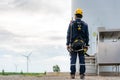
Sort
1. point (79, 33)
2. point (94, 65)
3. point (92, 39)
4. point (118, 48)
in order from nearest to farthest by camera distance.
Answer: point (79, 33), point (118, 48), point (94, 65), point (92, 39)

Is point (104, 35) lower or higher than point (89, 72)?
higher

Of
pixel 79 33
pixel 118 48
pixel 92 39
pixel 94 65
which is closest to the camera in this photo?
pixel 79 33

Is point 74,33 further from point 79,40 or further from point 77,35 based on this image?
point 79,40

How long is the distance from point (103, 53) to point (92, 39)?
5.03m

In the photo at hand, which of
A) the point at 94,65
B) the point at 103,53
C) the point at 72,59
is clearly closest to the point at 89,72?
the point at 94,65

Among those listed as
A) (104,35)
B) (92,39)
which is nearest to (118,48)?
(104,35)

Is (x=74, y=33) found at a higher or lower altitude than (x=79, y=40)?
higher

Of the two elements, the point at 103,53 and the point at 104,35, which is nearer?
the point at 103,53

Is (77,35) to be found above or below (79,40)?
above

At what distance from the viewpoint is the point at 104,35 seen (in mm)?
30703

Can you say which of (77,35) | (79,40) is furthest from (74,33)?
(79,40)

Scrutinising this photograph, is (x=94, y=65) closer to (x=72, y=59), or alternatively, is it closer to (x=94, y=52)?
(x=94, y=52)

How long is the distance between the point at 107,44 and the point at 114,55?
0.88 meters

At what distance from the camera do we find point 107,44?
28.5 meters
